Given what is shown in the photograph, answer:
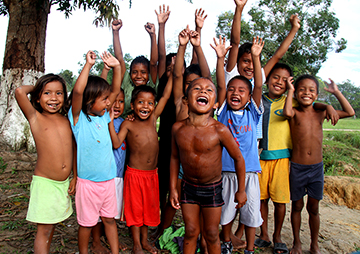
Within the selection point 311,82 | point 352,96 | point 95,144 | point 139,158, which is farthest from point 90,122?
point 352,96

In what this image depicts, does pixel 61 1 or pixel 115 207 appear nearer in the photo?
pixel 115 207

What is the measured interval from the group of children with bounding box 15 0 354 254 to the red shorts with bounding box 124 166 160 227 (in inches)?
0.4

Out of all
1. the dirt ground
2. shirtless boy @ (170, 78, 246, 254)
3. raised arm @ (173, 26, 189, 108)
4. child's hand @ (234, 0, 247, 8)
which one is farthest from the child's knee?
child's hand @ (234, 0, 247, 8)

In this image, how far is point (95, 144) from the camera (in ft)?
8.41

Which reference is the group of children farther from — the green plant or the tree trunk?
the green plant

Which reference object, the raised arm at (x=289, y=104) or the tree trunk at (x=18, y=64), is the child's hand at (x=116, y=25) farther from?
the tree trunk at (x=18, y=64)

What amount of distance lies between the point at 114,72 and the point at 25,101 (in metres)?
0.86

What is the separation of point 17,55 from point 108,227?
Result: 4036 mm

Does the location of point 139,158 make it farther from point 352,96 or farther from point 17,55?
point 352,96

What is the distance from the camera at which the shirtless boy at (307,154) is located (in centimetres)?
303

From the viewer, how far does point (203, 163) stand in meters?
2.34

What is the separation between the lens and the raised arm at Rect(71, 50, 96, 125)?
241 cm

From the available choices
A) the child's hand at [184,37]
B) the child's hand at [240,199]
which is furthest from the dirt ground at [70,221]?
A: the child's hand at [184,37]

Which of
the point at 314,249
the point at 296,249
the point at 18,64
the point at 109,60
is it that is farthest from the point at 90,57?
the point at 18,64
